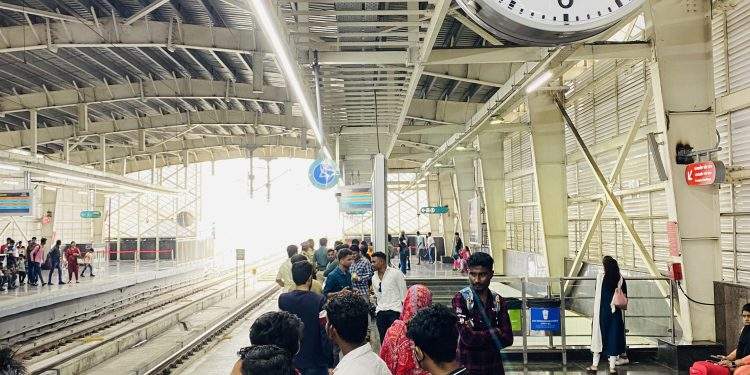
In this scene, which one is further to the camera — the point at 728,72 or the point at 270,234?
the point at 270,234

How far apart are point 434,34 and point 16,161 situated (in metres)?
11.7

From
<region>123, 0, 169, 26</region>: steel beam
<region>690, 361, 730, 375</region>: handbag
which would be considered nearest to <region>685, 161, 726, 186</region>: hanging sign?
<region>690, 361, 730, 375</region>: handbag

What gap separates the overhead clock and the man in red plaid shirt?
5.75 ft

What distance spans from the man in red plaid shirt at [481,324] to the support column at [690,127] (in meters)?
5.31

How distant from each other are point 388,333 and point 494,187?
16.8 meters

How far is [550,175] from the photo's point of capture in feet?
45.5

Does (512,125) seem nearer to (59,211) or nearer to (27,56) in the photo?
(27,56)

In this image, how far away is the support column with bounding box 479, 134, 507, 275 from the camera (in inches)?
784

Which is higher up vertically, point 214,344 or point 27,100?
point 27,100

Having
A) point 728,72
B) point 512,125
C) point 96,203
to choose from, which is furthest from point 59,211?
point 728,72

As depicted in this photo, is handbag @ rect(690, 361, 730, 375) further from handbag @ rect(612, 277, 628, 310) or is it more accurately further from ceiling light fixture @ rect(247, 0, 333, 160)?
ceiling light fixture @ rect(247, 0, 333, 160)

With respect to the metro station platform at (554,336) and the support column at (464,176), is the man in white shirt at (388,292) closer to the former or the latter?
the metro station platform at (554,336)

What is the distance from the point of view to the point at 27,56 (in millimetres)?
14008

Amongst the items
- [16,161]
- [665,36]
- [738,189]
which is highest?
[665,36]
